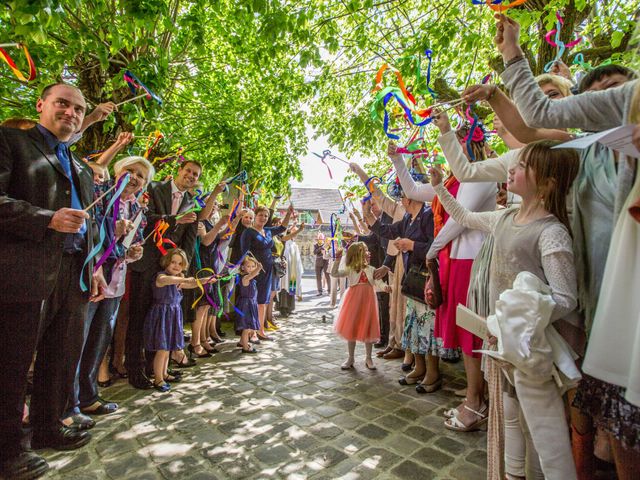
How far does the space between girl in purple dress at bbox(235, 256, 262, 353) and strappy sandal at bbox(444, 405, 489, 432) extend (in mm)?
3257

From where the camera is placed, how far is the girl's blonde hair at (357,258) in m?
4.83

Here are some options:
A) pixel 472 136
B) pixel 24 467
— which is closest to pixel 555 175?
pixel 472 136

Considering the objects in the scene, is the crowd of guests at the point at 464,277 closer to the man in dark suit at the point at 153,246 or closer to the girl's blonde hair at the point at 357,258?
the man in dark suit at the point at 153,246

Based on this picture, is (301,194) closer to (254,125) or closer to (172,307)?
(254,125)

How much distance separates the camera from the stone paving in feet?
7.47

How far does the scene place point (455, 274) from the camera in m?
3.08

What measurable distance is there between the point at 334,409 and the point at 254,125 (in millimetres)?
6284

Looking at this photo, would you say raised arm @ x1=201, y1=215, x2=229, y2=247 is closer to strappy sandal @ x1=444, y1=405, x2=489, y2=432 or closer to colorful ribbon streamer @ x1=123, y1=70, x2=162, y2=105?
colorful ribbon streamer @ x1=123, y1=70, x2=162, y2=105

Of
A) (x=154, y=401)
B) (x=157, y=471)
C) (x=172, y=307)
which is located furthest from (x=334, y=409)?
(x=172, y=307)

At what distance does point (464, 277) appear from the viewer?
9.89 feet

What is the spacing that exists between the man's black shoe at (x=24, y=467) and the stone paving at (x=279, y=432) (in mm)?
89

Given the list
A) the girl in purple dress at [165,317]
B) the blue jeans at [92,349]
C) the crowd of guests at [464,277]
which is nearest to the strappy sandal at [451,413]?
the crowd of guests at [464,277]

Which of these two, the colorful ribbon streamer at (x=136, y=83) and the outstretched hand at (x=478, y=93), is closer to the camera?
the outstretched hand at (x=478, y=93)

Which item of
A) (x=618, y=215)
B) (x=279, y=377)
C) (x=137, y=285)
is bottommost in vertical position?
(x=279, y=377)
